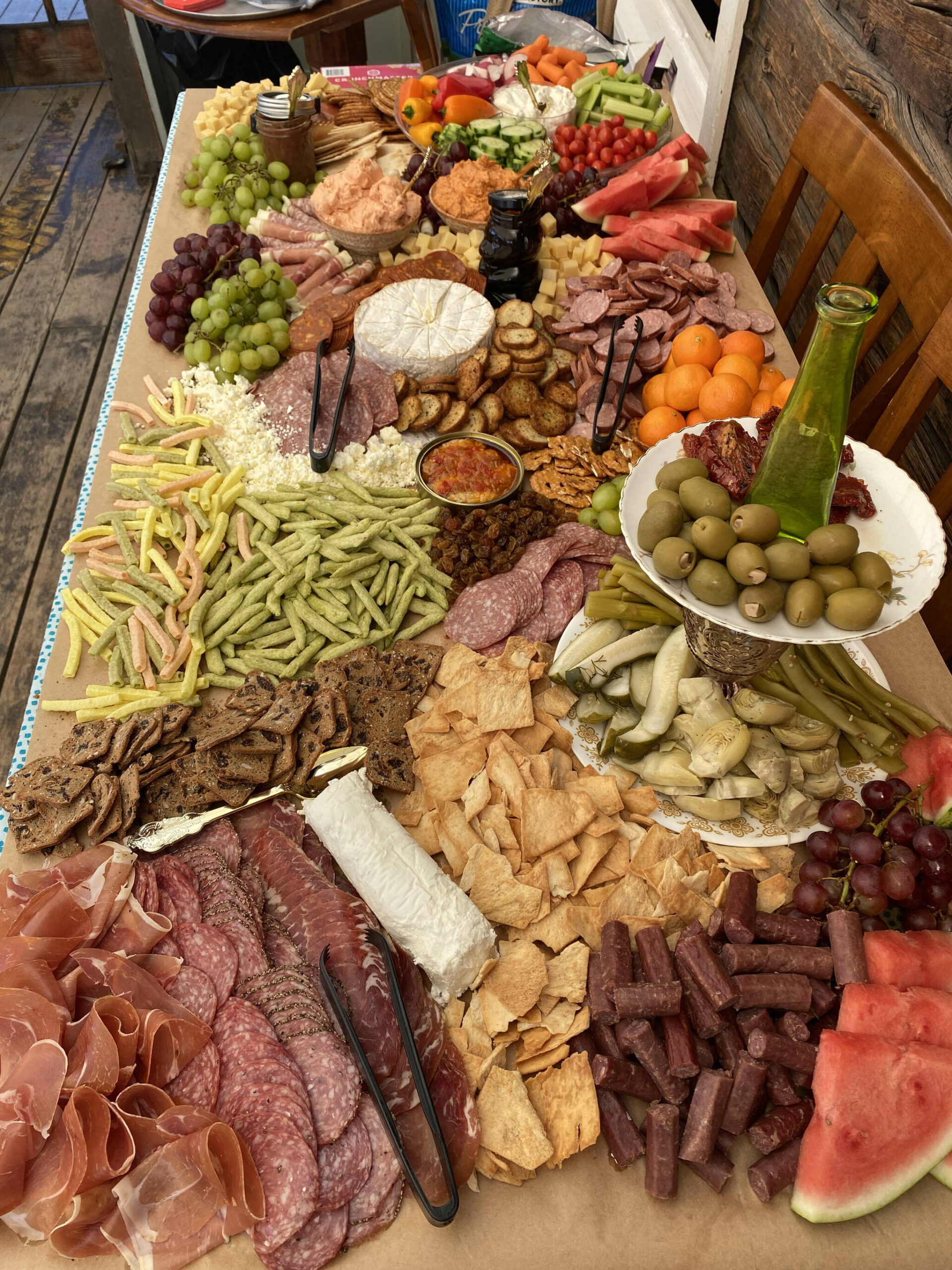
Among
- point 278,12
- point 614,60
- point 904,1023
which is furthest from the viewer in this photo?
point 278,12

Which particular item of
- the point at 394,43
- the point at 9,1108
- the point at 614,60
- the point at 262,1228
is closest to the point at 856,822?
the point at 262,1228

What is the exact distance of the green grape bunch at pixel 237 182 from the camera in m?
2.99

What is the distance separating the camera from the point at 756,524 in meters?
1.27

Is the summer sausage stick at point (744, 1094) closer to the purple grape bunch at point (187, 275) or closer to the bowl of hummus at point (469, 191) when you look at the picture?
the purple grape bunch at point (187, 275)

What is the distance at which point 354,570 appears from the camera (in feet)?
6.72

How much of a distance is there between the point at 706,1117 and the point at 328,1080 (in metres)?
0.56

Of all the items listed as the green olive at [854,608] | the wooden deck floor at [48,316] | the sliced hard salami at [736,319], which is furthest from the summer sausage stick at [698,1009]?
the wooden deck floor at [48,316]

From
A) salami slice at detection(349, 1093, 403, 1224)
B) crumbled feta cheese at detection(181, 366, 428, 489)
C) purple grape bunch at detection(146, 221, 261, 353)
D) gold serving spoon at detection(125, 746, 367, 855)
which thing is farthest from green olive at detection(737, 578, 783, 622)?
purple grape bunch at detection(146, 221, 261, 353)

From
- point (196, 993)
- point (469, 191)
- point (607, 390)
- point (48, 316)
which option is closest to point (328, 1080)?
point (196, 993)

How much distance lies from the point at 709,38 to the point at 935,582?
3.59 m

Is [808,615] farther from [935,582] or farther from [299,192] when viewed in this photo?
[299,192]

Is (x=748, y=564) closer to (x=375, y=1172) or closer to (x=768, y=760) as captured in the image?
(x=768, y=760)

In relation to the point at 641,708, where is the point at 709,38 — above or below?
above

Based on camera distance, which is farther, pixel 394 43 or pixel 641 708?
pixel 394 43
